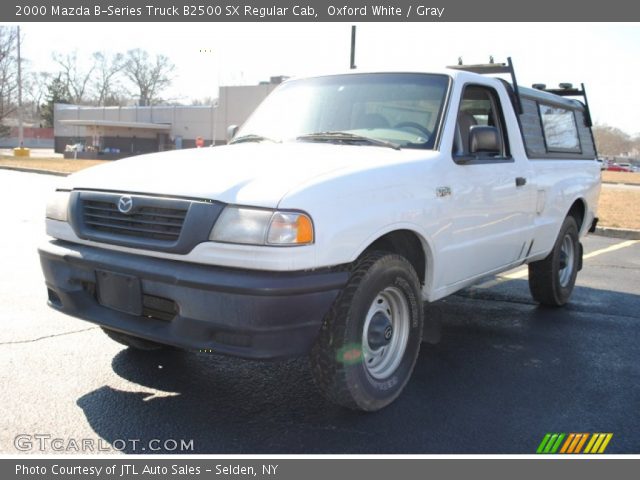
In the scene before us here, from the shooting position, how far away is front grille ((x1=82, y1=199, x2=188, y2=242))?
123 inches

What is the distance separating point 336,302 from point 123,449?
1.27 metres

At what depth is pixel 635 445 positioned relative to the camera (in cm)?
329

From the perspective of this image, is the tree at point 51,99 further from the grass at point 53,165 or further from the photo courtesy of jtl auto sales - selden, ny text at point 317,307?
the photo courtesy of jtl auto sales - selden, ny text at point 317,307

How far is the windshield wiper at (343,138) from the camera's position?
4051 mm

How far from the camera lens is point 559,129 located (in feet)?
20.5

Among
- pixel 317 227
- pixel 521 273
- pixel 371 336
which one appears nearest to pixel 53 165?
pixel 521 273

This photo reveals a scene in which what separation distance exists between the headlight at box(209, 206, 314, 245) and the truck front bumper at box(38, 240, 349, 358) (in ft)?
0.52

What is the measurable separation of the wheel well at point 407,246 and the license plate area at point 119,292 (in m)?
1.32

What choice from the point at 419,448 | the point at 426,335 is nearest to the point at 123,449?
the point at 419,448

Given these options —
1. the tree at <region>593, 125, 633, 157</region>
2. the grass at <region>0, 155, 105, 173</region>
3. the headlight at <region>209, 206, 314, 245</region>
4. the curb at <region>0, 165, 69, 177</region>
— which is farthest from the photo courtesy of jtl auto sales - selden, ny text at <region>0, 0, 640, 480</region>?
the tree at <region>593, 125, 633, 157</region>

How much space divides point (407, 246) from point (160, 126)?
191ft

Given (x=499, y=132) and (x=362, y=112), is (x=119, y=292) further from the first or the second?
(x=499, y=132)

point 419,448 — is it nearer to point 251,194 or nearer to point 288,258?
point 288,258

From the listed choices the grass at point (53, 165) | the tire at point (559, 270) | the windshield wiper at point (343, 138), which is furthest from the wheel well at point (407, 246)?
the grass at point (53, 165)
